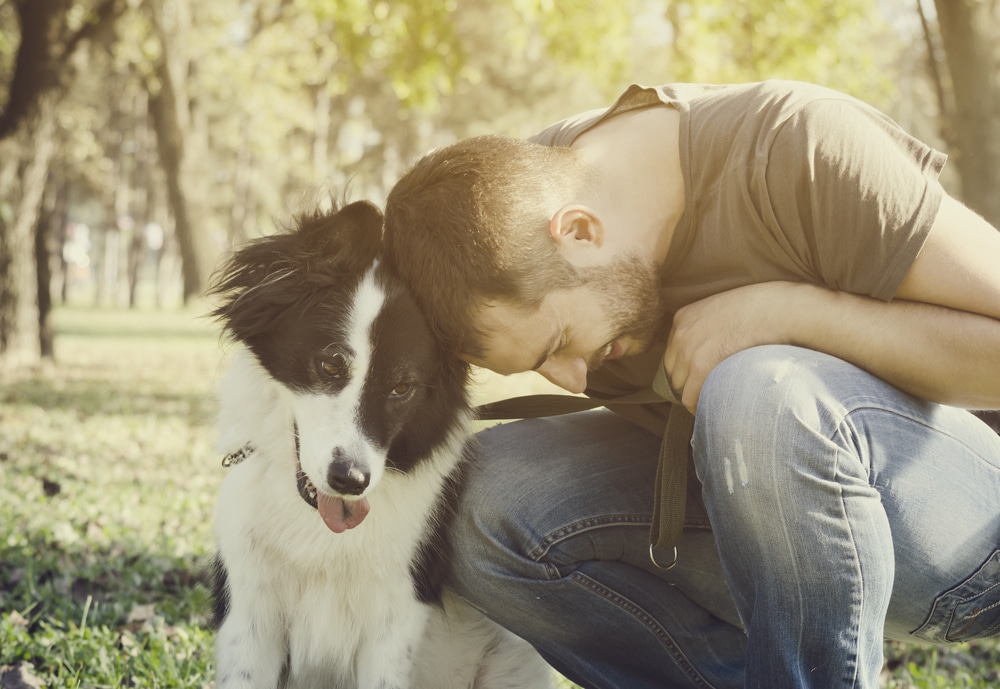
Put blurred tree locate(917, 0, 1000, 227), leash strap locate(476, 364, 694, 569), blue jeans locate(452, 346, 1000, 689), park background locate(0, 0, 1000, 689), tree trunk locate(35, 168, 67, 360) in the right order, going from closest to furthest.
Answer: blue jeans locate(452, 346, 1000, 689) → leash strap locate(476, 364, 694, 569) → park background locate(0, 0, 1000, 689) → blurred tree locate(917, 0, 1000, 227) → tree trunk locate(35, 168, 67, 360)

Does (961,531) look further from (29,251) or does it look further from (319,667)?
(29,251)

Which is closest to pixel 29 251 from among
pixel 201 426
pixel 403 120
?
pixel 201 426

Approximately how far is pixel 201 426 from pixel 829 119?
6055 millimetres

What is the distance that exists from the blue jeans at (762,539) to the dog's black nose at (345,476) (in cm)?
47

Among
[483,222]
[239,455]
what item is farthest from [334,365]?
[483,222]

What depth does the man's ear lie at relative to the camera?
2.38m

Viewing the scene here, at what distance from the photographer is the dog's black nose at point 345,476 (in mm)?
2324

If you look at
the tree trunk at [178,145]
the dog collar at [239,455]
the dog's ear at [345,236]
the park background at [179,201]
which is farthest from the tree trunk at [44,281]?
the dog's ear at [345,236]

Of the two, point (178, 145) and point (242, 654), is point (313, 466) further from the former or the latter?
point (178, 145)

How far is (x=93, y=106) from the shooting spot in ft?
117

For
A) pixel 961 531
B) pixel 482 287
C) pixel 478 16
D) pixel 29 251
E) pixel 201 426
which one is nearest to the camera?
pixel 961 531

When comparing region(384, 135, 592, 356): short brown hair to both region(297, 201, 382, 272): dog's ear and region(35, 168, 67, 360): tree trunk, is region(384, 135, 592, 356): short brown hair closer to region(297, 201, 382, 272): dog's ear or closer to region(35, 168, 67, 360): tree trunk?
region(297, 201, 382, 272): dog's ear

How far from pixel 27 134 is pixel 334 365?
8.18 meters

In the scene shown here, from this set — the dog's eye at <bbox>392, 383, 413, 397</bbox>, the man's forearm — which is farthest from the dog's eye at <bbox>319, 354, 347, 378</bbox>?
the man's forearm
